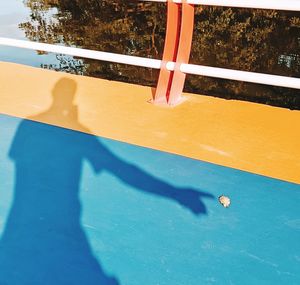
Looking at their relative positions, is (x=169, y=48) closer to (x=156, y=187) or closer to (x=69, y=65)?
(x=156, y=187)

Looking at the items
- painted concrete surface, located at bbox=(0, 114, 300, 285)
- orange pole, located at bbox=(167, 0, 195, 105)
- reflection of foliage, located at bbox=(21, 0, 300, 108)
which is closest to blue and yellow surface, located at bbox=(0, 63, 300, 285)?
painted concrete surface, located at bbox=(0, 114, 300, 285)

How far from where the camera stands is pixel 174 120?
3.16m

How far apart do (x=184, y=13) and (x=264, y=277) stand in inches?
87.8

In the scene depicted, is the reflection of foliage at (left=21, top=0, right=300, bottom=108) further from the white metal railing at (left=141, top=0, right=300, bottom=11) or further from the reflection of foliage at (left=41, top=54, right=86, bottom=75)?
the white metal railing at (left=141, top=0, right=300, bottom=11)

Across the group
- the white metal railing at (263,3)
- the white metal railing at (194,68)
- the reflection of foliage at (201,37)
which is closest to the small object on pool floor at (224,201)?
the white metal railing at (194,68)

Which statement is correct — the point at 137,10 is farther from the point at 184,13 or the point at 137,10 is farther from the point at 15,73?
the point at 184,13

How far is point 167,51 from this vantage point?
11.0 ft

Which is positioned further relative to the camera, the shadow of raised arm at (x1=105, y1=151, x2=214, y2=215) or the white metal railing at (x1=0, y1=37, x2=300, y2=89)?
the white metal railing at (x1=0, y1=37, x2=300, y2=89)

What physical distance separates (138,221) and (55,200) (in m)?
0.53

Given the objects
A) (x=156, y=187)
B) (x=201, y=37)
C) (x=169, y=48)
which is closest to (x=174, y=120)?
(x=169, y=48)

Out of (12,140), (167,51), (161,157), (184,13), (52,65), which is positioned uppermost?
(184,13)

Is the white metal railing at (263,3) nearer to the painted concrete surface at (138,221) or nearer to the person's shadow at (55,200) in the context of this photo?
the painted concrete surface at (138,221)

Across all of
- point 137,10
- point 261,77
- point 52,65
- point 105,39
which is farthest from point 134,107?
point 137,10

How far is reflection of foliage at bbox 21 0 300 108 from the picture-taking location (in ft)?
27.2
